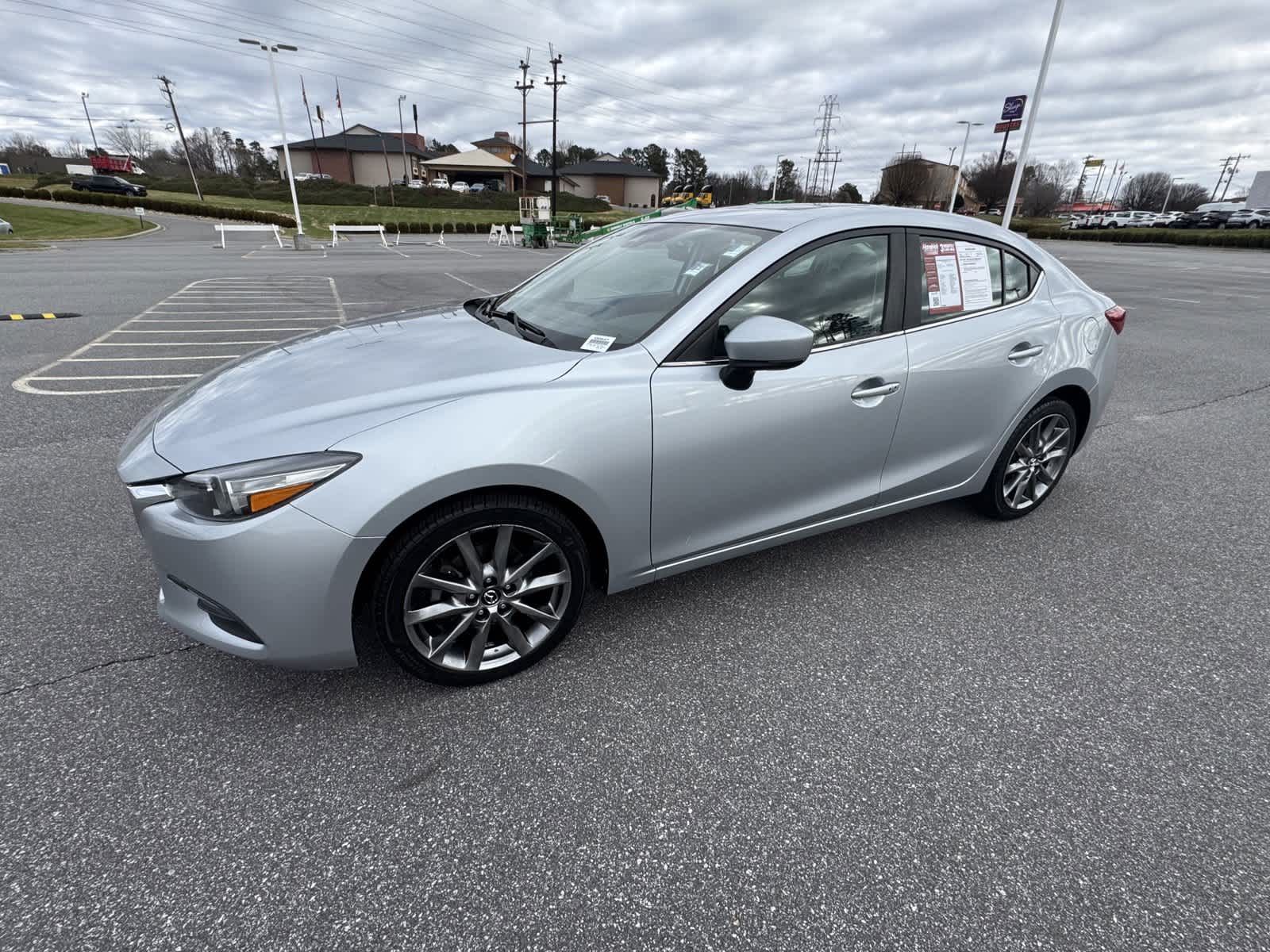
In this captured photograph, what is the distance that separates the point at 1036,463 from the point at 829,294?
1788mm

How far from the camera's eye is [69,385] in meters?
5.36

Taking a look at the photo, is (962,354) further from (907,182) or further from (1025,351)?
(907,182)

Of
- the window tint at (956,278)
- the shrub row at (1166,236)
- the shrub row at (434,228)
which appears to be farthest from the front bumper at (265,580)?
the shrub row at (1166,236)

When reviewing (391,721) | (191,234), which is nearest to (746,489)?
(391,721)

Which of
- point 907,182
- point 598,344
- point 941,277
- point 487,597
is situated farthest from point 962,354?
point 907,182

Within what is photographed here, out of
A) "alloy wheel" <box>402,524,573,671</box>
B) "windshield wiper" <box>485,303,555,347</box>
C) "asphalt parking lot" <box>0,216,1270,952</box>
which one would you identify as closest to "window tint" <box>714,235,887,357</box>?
"windshield wiper" <box>485,303,555,347</box>

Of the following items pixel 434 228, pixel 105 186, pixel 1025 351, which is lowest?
pixel 434 228

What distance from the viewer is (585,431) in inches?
83.3

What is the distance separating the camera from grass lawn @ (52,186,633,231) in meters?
41.3

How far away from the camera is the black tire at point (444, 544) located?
1986mm

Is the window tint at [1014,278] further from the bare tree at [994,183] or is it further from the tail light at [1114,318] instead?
the bare tree at [994,183]

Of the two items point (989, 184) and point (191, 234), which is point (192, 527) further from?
point (989, 184)

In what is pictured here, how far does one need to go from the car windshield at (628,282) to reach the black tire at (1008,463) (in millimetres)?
1776

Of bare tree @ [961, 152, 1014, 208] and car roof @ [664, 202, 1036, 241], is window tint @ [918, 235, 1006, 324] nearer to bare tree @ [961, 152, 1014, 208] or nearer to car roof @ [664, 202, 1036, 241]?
car roof @ [664, 202, 1036, 241]
